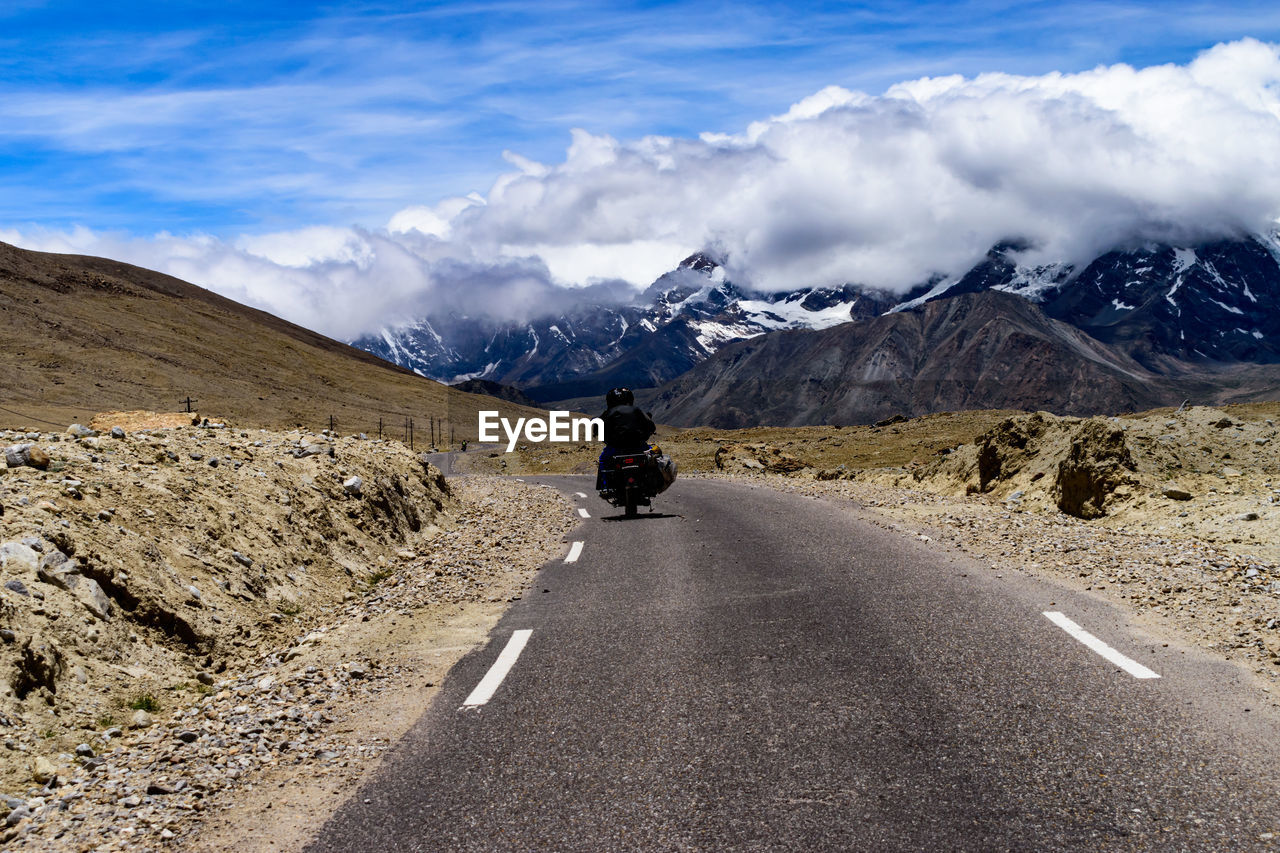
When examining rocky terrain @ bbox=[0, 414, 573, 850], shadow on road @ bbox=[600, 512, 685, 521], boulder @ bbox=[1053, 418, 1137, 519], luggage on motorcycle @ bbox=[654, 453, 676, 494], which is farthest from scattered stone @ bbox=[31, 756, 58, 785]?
boulder @ bbox=[1053, 418, 1137, 519]

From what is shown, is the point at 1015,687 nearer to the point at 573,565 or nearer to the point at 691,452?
the point at 573,565

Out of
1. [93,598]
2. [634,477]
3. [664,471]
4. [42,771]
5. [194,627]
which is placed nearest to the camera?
[42,771]

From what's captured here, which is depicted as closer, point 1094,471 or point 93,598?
point 93,598

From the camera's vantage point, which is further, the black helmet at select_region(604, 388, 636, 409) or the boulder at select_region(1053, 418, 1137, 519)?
the black helmet at select_region(604, 388, 636, 409)

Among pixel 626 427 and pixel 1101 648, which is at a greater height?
pixel 626 427

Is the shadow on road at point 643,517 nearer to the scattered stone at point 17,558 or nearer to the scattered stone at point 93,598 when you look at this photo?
the scattered stone at point 93,598

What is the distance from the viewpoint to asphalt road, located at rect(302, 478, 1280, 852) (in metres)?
4.59

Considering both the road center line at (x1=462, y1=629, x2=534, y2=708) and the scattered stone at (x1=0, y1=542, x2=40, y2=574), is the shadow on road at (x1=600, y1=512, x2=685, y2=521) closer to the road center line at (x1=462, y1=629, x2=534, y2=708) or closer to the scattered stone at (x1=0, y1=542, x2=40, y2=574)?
the road center line at (x1=462, y1=629, x2=534, y2=708)

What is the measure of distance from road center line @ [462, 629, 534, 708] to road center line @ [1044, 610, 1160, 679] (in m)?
4.60

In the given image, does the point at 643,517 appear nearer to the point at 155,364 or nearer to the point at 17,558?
the point at 17,558

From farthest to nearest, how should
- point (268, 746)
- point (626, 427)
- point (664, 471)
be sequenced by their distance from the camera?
1. point (664, 471)
2. point (626, 427)
3. point (268, 746)

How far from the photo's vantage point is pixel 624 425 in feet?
60.6

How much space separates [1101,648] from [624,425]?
38.6 ft

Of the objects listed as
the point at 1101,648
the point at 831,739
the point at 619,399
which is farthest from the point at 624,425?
the point at 831,739
